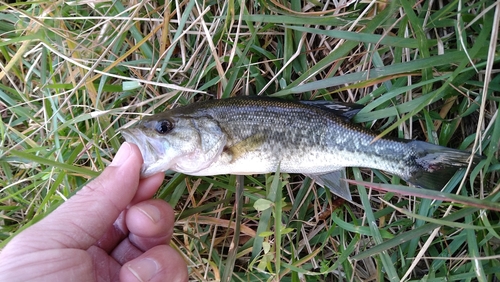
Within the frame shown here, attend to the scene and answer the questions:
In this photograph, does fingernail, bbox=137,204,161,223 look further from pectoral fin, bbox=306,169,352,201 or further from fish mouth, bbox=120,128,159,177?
pectoral fin, bbox=306,169,352,201

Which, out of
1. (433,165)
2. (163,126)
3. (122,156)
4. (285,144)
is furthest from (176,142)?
(433,165)

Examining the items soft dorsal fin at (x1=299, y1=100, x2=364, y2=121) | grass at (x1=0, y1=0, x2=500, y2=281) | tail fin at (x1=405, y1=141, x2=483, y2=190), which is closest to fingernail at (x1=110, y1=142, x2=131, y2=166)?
grass at (x1=0, y1=0, x2=500, y2=281)

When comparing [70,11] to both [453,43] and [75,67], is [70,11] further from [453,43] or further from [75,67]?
[453,43]

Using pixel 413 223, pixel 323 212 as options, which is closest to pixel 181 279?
pixel 323 212

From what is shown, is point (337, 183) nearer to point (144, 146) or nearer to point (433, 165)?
point (433, 165)

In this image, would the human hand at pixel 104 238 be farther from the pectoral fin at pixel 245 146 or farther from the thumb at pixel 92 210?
the pectoral fin at pixel 245 146

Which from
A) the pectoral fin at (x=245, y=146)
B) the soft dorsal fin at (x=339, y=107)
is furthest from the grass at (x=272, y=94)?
the pectoral fin at (x=245, y=146)
